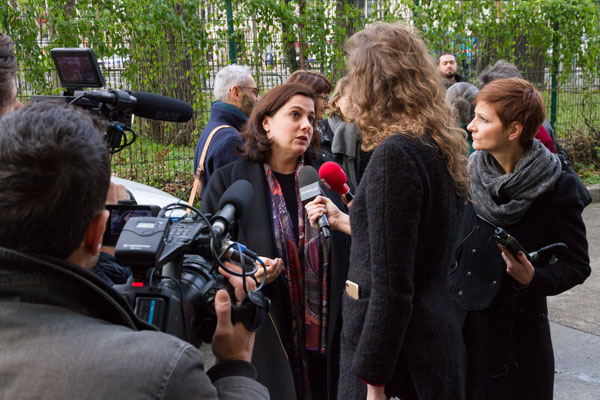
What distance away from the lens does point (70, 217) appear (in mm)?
1192

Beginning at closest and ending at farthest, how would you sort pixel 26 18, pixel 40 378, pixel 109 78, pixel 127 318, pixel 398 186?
pixel 40 378 → pixel 127 318 → pixel 398 186 → pixel 26 18 → pixel 109 78

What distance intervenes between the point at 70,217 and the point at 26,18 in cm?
573

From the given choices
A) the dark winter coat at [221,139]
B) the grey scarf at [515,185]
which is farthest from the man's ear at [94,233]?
the dark winter coat at [221,139]

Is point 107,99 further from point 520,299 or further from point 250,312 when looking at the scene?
point 520,299

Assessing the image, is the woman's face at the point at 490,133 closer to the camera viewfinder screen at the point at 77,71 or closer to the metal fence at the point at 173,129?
the camera viewfinder screen at the point at 77,71

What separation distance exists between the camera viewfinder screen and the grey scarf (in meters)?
1.79

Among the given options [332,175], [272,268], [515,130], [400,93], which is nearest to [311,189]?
[332,175]

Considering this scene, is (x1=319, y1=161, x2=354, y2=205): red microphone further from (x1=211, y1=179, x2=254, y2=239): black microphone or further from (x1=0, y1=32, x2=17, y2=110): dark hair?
(x1=0, y1=32, x2=17, y2=110): dark hair

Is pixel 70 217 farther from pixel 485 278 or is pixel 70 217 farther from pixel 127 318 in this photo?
pixel 485 278

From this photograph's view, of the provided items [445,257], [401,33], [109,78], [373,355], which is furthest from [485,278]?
[109,78]

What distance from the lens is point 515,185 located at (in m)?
2.85

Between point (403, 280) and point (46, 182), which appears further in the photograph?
point (403, 280)

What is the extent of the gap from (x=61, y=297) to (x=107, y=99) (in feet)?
3.34

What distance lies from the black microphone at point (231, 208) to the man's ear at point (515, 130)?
1.42 meters
